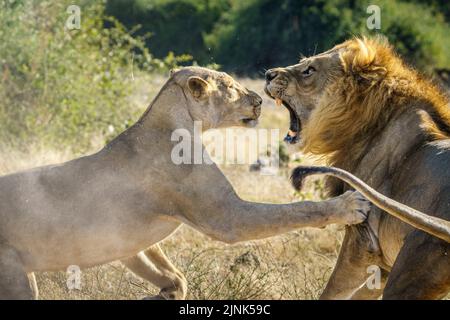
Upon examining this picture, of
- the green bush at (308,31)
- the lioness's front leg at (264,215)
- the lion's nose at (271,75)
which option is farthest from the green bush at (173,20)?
the lioness's front leg at (264,215)

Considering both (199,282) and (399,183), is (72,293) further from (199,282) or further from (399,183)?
(399,183)

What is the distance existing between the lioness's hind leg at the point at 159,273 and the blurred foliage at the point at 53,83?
5.20 m

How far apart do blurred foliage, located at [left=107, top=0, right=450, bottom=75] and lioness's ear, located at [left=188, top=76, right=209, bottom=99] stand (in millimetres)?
16437

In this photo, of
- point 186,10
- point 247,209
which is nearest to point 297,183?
point 247,209

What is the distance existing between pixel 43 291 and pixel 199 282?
94 centimetres

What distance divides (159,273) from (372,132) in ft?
4.66

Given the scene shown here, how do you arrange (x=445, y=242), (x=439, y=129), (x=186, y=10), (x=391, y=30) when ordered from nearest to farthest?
(x=445, y=242) → (x=439, y=129) → (x=391, y=30) → (x=186, y=10)

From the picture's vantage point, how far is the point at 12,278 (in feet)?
15.8

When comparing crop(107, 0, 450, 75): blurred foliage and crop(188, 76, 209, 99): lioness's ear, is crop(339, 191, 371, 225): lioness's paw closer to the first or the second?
crop(188, 76, 209, 99): lioness's ear

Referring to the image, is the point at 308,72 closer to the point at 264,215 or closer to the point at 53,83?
the point at 264,215

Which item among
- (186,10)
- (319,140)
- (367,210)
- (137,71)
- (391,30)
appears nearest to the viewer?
(367,210)

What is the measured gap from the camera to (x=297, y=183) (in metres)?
4.31

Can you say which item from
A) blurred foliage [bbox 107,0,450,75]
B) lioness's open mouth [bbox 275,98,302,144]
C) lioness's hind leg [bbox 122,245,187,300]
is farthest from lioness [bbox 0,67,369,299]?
blurred foliage [bbox 107,0,450,75]

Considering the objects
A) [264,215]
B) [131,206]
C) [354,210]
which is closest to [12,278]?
[131,206]
